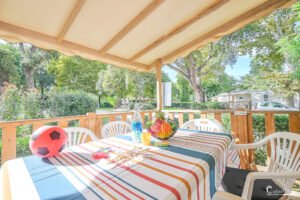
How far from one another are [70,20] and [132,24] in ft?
2.09

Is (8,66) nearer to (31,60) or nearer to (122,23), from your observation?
(31,60)

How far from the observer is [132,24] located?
1969 millimetres

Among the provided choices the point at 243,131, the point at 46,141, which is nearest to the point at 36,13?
the point at 46,141

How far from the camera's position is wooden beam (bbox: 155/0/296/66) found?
6.62 feet

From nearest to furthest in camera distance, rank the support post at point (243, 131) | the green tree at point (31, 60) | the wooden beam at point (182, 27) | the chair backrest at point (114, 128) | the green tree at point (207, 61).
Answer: the wooden beam at point (182, 27) → the chair backrest at point (114, 128) → the support post at point (243, 131) → the green tree at point (207, 61) → the green tree at point (31, 60)

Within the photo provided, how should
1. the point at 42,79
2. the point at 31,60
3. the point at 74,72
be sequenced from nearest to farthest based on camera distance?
1. the point at 31,60
2. the point at 74,72
3. the point at 42,79

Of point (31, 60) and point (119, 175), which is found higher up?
point (31, 60)

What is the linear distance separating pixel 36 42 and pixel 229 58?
A: 31.2 ft

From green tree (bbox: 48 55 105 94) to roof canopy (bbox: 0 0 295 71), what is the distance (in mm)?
8328

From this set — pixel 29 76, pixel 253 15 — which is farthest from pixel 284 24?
pixel 29 76

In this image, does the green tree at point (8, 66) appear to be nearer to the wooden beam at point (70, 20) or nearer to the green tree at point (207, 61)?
the green tree at point (207, 61)

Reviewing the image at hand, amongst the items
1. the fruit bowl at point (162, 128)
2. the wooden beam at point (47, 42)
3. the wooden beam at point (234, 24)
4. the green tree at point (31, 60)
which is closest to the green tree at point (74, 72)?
the green tree at point (31, 60)

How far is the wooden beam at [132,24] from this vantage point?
174 centimetres

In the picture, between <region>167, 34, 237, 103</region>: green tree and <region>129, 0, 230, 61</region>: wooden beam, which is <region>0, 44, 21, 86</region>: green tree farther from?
<region>129, 0, 230, 61</region>: wooden beam
